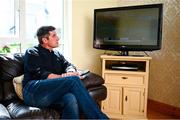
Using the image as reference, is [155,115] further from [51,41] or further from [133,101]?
[51,41]

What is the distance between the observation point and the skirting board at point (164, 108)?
9.34 feet

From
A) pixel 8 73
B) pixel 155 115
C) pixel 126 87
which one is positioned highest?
pixel 8 73

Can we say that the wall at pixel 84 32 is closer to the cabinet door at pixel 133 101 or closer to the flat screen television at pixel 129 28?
the flat screen television at pixel 129 28

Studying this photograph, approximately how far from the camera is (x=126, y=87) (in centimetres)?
271

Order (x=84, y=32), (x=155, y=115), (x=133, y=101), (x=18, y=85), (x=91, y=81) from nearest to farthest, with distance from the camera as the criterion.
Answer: (x=18, y=85)
(x=91, y=81)
(x=133, y=101)
(x=155, y=115)
(x=84, y=32)

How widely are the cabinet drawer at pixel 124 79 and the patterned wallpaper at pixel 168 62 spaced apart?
496 millimetres

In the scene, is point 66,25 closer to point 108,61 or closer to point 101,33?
point 101,33

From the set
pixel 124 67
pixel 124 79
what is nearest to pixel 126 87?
pixel 124 79

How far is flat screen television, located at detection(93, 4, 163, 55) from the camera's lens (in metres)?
2.65

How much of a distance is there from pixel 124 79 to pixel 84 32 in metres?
0.92

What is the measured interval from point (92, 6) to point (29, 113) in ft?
6.18

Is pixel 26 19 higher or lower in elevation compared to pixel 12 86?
higher

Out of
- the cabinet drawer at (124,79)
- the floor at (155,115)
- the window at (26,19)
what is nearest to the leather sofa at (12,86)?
the cabinet drawer at (124,79)

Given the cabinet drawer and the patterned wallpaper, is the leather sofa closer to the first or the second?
the cabinet drawer
